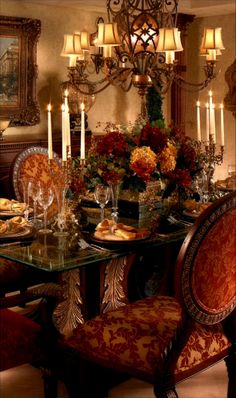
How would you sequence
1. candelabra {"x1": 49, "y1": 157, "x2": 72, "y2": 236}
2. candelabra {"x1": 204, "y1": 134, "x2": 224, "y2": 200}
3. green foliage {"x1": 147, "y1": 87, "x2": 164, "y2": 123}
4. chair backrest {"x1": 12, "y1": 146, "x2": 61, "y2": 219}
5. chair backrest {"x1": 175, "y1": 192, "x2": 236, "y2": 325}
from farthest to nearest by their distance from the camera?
green foliage {"x1": 147, "y1": 87, "x2": 164, "y2": 123} < chair backrest {"x1": 12, "y1": 146, "x2": 61, "y2": 219} < candelabra {"x1": 204, "y1": 134, "x2": 224, "y2": 200} < candelabra {"x1": 49, "y1": 157, "x2": 72, "y2": 236} < chair backrest {"x1": 175, "y1": 192, "x2": 236, "y2": 325}

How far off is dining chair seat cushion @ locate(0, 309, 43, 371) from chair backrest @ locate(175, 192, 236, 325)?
60 centimetres

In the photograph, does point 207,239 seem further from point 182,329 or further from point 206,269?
point 182,329

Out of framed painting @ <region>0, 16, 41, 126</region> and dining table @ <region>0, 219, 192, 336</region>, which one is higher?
framed painting @ <region>0, 16, 41, 126</region>

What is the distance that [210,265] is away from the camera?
2309 millimetres

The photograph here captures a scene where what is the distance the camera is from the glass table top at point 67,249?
2.46 meters

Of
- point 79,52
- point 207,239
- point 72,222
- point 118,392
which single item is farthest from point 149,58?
point 118,392

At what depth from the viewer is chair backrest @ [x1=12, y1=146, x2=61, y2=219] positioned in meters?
3.86

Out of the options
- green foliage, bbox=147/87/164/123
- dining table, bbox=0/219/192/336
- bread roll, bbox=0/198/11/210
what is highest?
green foliage, bbox=147/87/164/123

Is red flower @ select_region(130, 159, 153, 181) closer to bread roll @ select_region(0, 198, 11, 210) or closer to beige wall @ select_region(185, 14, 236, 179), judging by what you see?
bread roll @ select_region(0, 198, 11, 210)

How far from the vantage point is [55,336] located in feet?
8.23

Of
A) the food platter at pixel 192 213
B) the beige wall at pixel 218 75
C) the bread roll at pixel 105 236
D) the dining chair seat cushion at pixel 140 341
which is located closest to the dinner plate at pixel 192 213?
the food platter at pixel 192 213

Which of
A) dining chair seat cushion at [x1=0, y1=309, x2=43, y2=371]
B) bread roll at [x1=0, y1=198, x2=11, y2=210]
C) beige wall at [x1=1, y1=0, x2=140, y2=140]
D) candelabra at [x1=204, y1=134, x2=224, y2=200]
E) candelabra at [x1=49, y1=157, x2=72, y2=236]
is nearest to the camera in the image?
dining chair seat cushion at [x1=0, y1=309, x2=43, y2=371]

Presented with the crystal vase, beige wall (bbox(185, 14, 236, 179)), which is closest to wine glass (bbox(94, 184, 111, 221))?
the crystal vase

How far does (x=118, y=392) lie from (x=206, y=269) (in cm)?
102
